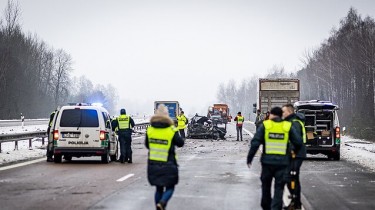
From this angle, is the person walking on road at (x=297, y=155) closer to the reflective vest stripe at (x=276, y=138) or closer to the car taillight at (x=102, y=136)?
the reflective vest stripe at (x=276, y=138)

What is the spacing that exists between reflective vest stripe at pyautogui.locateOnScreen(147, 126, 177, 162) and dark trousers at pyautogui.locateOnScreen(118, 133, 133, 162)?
11.2 m

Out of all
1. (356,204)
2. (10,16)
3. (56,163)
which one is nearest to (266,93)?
(56,163)

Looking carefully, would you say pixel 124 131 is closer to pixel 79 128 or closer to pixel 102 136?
pixel 102 136

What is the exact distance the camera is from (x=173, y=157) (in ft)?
29.5

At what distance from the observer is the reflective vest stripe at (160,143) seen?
8914 millimetres

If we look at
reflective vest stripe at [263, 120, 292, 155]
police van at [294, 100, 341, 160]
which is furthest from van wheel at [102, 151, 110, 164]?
reflective vest stripe at [263, 120, 292, 155]

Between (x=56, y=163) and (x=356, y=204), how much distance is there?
11.3 metres

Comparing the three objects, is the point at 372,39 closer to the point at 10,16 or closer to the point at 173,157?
the point at 10,16

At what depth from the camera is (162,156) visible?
8906 millimetres

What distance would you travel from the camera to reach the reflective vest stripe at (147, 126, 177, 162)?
29.2 feet

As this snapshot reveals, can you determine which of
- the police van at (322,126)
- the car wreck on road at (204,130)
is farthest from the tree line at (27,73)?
the police van at (322,126)

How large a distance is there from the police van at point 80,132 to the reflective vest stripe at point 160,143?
11.0 m

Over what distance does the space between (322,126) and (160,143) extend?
15209 millimetres

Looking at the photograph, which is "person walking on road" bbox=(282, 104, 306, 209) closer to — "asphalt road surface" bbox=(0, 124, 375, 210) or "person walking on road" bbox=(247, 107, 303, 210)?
"asphalt road surface" bbox=(0, 124, 375, 210)
